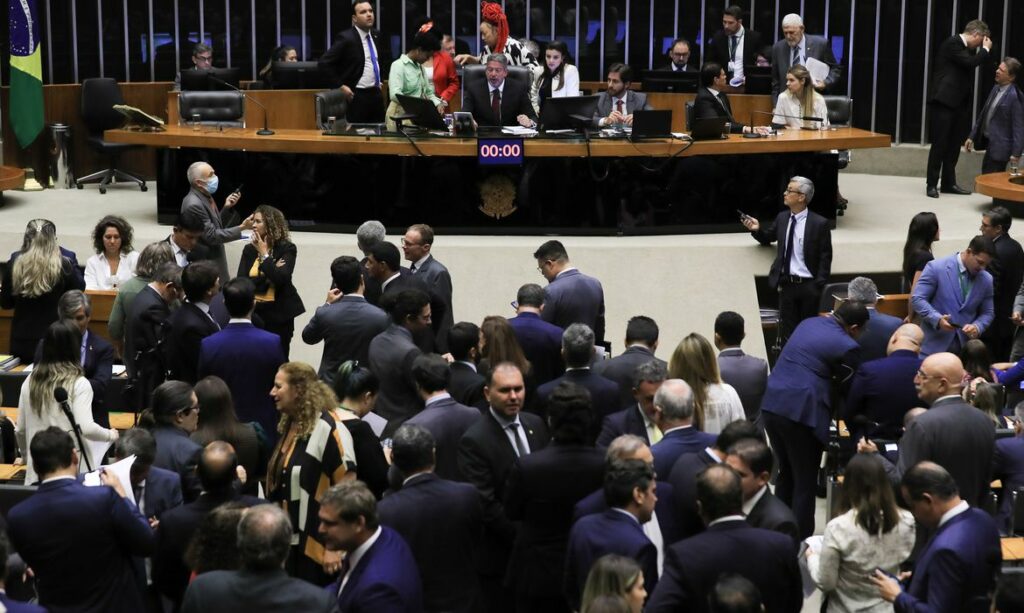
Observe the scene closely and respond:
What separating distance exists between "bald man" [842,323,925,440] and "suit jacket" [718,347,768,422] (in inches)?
17.1

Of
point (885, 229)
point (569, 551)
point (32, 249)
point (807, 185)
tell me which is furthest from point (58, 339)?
point (885, 229)

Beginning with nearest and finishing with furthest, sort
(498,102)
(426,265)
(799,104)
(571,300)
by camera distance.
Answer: (571,300) → (426,265) → (498,102) → (799,104)

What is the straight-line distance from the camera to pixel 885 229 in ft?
41.6

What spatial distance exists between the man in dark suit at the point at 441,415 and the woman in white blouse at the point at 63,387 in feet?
4.93

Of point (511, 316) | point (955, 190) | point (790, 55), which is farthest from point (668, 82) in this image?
point (511, 316)

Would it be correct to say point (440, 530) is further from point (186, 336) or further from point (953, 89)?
point (953, 89)

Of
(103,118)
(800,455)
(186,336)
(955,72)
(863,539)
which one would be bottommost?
(800,455)

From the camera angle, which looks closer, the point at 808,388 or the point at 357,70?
the point at 808,388

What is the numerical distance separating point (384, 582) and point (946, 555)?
1.89 m

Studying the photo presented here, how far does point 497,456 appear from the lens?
5.77 meters

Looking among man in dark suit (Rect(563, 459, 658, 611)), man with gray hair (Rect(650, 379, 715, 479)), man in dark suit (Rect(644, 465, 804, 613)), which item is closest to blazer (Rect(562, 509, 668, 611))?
man in dark suit (Rect(563, 459, 658, 611))

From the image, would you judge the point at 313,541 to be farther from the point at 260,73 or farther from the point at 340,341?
the point at 260,73

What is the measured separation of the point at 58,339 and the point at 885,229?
800 centimetres

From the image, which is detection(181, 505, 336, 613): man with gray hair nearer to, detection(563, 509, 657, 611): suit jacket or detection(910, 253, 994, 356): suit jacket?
detection(563, 509, 657, 611): suit jacket
